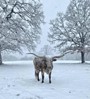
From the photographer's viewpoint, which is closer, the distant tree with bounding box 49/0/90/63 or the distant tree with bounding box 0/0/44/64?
the distant tree with bounding box 0/0/44/64

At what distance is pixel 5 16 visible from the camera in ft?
107

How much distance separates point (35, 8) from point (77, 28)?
33.5 feet

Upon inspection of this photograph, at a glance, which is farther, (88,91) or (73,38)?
(73,38)

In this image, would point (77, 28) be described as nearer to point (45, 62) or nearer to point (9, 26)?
point (9, 26)

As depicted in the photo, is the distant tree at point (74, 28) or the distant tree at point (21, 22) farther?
the distant tree at point (74, 28)

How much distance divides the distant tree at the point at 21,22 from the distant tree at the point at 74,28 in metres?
8.38

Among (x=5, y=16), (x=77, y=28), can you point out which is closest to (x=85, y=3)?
(x=77, y=28)

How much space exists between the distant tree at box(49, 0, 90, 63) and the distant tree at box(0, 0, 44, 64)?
27.5 feet

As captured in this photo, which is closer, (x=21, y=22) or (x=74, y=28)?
(x=21, y=22)

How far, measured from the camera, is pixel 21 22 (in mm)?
34250

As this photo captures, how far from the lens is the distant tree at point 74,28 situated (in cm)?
4269

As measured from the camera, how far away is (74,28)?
4353 cm

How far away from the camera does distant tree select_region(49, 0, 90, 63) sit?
1681 inches

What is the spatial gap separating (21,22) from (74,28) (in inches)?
454
